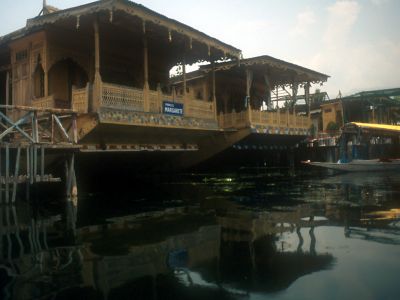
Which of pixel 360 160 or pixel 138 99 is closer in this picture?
pixel 138 99

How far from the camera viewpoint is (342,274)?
4477mm

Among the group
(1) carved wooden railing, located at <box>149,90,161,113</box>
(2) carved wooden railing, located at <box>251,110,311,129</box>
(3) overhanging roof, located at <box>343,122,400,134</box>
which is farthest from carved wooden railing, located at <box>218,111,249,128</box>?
(3) overhanging roof, located at <box>343,122,400,134</box>

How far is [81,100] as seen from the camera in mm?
12734

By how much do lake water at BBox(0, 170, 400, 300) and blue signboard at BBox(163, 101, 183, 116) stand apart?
569 cm

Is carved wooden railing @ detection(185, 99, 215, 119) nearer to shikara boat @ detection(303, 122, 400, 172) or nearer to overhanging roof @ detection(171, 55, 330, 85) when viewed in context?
overhanging roof @ detection(171, 55, 330, 85)

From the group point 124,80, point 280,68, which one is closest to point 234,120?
point 280,68

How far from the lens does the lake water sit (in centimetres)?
407

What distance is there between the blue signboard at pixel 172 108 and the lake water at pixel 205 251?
569 cm

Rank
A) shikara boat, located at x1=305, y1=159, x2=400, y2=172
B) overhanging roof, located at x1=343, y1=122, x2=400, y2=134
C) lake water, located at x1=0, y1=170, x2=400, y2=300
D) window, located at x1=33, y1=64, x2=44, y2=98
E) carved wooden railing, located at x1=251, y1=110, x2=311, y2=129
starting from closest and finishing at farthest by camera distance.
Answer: lake water, located at x1=0, y1=170, x2=400, y2=300
window, located at x1=33, y1=64, x2=44, y2=98
carved wooden railing, located at x1=251, y1=110, x2=311, y2=129
shikara boat, located at x1=305, y1=159, x2=400, y2=172
overhanging roof, located at x1=343, y1=122, x2=400, y2=134

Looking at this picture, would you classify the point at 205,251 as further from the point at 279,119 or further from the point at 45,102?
the point at 279,119

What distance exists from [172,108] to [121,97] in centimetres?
262

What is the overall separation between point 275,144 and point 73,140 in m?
15.4

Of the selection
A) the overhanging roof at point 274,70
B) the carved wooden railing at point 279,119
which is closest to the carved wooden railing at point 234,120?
the carved wooden railing at point 279,119

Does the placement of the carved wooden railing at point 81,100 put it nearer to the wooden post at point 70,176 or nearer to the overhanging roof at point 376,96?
the wooden post at point 70,176
